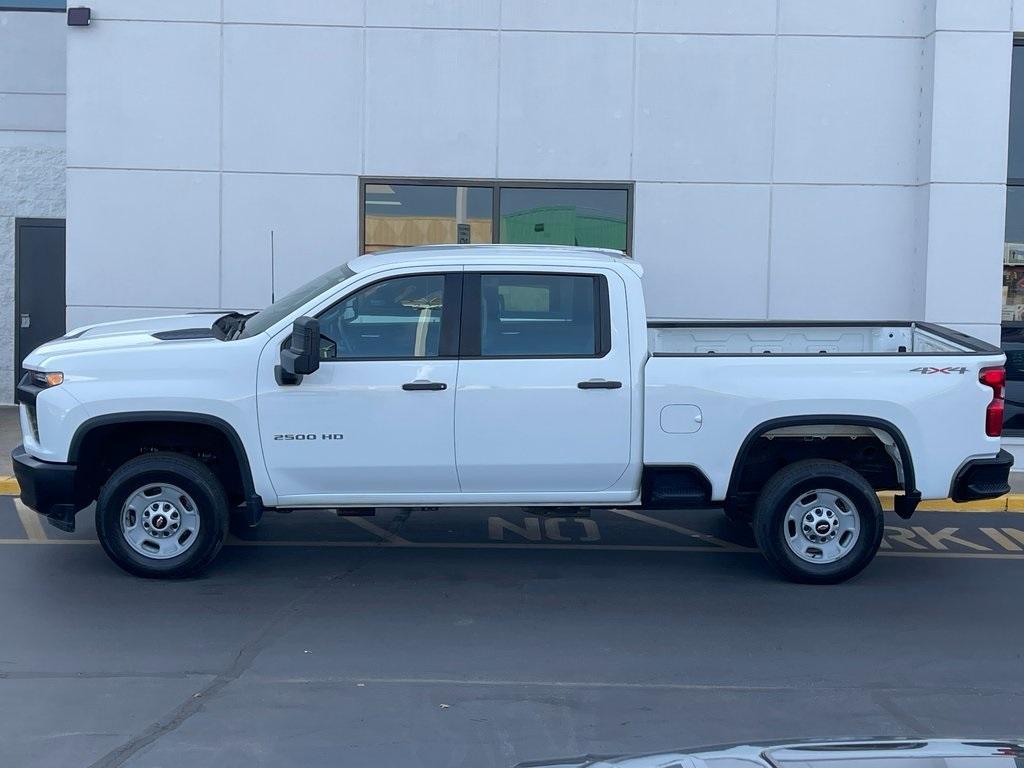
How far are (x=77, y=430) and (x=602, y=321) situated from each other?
10.6ft

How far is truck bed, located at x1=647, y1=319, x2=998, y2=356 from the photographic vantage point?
29.8ft

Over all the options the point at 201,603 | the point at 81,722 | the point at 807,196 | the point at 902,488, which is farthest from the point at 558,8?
the point at 81,722

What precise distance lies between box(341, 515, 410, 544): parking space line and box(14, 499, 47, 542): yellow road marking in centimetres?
226

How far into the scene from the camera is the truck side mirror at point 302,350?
290 inches

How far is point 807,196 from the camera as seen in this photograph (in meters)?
13.0

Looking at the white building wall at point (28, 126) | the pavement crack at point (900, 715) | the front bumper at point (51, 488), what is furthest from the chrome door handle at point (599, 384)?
the white building wall at point (28, 126)

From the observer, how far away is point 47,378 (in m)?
7.74

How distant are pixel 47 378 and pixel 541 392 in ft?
9.82

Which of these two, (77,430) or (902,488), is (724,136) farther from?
(77,430)

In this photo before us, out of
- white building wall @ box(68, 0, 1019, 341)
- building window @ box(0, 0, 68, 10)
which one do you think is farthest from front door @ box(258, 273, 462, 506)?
building window @ box(0, 0, 68, 10)

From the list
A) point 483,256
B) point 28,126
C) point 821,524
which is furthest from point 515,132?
point 28,126

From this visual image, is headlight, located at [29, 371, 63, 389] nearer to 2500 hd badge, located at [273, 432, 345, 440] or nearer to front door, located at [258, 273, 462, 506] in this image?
front door, located at [258, 273, 462, 506]

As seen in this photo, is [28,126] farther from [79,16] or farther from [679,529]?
[679,529]

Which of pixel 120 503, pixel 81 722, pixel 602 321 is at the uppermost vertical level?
pixel 602 321
